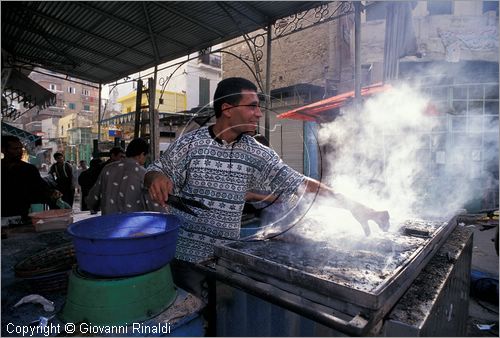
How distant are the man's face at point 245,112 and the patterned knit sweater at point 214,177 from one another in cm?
14

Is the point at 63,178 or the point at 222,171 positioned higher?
the point at 222,171

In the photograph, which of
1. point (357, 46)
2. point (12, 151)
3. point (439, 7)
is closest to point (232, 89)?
point (357, 46)

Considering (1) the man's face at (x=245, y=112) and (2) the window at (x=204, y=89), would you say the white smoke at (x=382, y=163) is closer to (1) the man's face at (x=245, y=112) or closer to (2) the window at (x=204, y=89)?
(1) the man's face at (x=245, y=112)

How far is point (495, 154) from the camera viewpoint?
824 cm

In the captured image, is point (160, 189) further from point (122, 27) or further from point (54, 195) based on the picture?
point (122, 27)

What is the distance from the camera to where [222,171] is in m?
2.11

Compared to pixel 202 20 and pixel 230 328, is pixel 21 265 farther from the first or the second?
pixel 202 20

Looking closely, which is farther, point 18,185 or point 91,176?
point 91,176

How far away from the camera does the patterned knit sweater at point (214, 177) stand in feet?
6.91

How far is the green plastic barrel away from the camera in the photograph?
4.83 ft

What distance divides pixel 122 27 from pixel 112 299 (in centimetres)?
536

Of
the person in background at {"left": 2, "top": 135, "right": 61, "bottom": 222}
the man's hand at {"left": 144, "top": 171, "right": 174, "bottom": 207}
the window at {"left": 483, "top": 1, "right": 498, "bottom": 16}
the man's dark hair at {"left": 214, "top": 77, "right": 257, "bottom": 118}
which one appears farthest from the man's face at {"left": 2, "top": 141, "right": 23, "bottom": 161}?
the window at {"left": 483, "top": 1, "right": 498, "bottom": 16}

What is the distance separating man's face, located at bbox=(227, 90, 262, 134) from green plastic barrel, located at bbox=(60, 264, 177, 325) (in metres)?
1.12

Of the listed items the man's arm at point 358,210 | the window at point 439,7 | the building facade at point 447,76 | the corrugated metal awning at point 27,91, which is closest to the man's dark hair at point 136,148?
the man's arm at point 358,210
